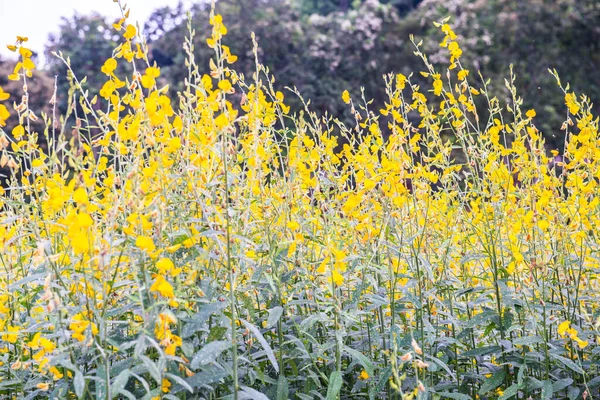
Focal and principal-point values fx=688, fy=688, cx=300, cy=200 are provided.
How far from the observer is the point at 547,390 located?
254 cm

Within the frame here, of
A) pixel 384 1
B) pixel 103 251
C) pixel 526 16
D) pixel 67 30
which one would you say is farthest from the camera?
pixel 384 1

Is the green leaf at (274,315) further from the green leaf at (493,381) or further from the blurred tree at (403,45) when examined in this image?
the blurred tree at (403,45)

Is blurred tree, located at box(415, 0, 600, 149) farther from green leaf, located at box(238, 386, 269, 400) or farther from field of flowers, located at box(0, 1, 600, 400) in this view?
green leaf, located at box(238, 386, 269, 400)

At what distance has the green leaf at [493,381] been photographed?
269 cm

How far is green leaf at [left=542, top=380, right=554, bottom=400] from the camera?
2.52 metres

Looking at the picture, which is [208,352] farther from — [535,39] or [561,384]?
[535,39]

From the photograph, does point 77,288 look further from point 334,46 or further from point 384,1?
point 384,1

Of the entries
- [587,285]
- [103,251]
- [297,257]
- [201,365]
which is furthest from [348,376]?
[103,251]

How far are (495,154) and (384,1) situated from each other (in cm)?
2127

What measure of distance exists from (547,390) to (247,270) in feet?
3.94

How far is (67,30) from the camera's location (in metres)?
19.8

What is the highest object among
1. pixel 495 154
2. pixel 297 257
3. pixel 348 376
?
pixel 495 154

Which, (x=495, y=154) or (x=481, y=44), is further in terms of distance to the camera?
(x=481, y=44)

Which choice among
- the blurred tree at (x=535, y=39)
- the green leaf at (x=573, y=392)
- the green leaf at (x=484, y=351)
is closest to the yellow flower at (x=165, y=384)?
the green leaf at (x=484, y=351)
